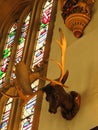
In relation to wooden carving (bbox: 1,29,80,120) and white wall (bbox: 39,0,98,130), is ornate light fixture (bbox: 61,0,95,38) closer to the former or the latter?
white wall (bbox: 39,0,98,130)

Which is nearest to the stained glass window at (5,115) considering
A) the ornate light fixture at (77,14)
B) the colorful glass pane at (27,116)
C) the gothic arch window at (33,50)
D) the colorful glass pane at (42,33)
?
the gothic arch window at (33,50)

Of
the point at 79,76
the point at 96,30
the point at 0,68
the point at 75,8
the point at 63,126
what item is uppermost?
the point at 0,68

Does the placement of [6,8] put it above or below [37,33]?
above

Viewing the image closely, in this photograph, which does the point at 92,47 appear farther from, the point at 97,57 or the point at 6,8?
the point at 6,8

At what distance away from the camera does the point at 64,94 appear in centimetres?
495

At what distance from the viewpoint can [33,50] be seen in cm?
743

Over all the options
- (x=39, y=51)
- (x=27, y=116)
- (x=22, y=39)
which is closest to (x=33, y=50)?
(x=39, y=51)

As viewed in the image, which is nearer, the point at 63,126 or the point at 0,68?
the point at 63,126

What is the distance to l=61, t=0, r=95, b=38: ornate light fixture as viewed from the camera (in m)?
5.66

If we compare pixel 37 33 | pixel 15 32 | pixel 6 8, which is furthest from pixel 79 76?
pixel 6 8

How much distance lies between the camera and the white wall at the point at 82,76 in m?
4.83

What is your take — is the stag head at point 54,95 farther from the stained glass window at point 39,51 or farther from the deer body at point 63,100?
the stained glass window at point 39,51

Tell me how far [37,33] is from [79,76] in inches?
101

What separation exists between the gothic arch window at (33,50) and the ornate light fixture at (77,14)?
1018 mm
